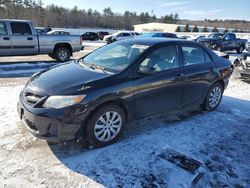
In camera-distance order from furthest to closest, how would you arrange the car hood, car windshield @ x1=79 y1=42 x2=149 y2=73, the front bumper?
1. car windshield @ x1=79 y1=42 x2=149 y2=73
2. the car hood
3. the front bumper

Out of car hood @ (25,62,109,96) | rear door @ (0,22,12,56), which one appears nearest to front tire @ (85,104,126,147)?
car hood @ (25,62,109,96)

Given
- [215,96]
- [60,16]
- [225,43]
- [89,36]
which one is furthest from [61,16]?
[215,96]

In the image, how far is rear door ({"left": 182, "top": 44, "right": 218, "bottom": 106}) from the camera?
15.9ft

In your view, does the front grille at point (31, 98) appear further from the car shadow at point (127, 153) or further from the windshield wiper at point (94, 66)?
the windshield wiper at point (94, 66)

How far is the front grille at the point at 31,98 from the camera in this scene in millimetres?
3481

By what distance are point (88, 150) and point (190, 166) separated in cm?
149

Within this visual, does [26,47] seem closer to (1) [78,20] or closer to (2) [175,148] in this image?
(2) [175,148]

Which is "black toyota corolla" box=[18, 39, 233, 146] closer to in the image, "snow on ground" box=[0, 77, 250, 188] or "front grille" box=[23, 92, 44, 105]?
"front grille" box=[23, 92, 44, 105]

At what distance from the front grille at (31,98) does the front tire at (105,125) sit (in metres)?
0.77

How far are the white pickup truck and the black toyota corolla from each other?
742 centimetres

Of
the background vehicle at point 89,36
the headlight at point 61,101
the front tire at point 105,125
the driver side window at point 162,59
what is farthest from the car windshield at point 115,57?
the background vehicle at point 89,36

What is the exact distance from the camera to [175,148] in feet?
12.9

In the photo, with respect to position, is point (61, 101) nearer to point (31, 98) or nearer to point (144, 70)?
point (31, 98)

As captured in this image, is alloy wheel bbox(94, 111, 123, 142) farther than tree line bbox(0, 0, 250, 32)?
No
